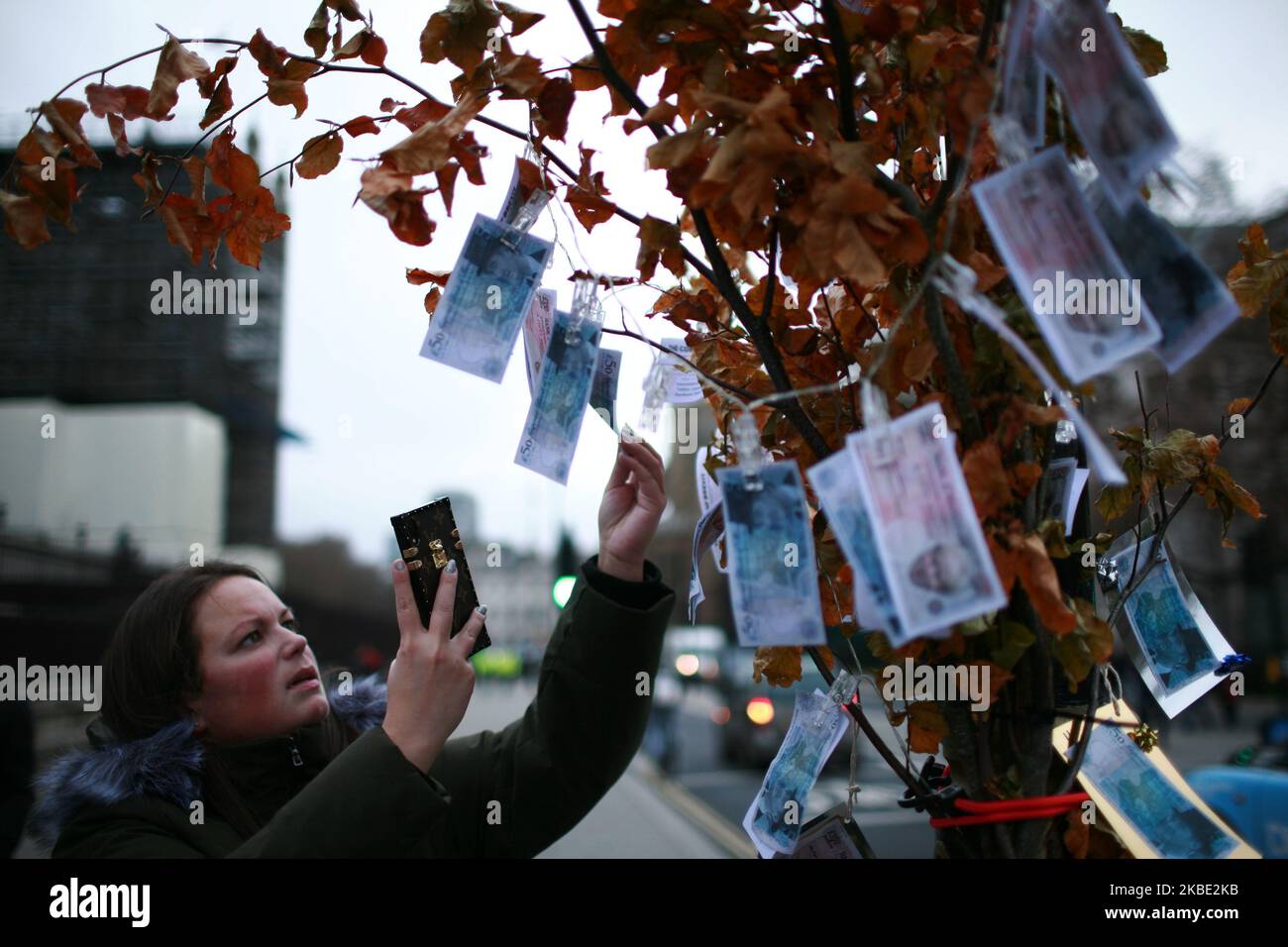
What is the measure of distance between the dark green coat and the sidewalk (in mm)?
5020

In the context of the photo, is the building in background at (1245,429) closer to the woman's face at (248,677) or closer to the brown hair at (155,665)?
the woman's face at (248,677)

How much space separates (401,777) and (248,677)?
68 centimetres

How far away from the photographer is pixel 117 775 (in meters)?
1.67

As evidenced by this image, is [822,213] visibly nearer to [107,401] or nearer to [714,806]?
[714,806]

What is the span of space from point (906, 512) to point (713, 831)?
9.56 meters

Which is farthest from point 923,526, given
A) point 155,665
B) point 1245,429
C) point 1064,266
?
point 1245,429

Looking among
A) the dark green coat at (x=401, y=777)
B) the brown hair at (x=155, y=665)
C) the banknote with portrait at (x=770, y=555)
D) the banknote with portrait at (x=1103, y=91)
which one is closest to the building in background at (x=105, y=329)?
the brown hair at (x=155, y=665)

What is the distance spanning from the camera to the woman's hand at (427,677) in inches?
57.4

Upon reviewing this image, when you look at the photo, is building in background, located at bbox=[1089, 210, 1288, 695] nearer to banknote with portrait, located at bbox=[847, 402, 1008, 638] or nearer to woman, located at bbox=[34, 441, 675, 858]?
woman, located at bbox=[34, 441, 675, 858]

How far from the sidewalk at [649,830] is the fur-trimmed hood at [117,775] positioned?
17.7 feet

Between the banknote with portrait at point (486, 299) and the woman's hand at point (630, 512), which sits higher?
the banknote with portrait at point (486, 299)

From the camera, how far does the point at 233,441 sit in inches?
856

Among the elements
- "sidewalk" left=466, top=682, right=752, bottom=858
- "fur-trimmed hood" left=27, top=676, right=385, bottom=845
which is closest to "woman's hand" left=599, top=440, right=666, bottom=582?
"fur-trimmed hood" left=27, top=676, right=385, bottom=845
